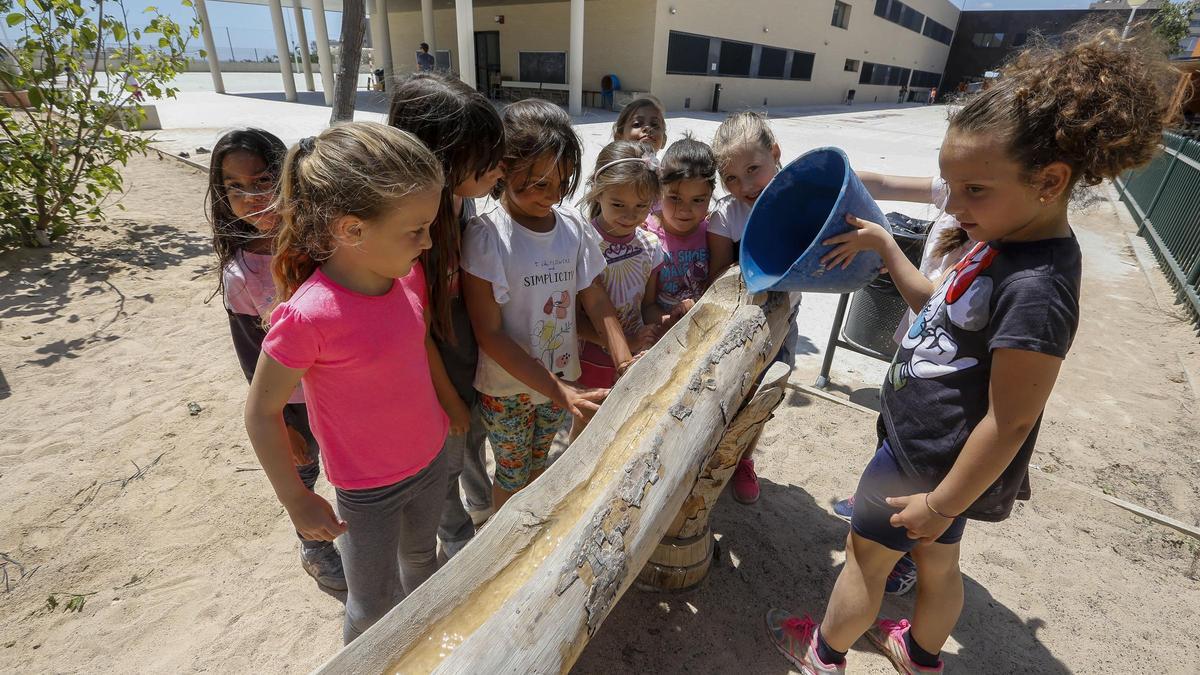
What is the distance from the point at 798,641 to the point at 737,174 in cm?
163

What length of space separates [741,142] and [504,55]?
19.8 metres

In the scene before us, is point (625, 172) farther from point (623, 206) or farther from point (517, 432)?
point (517, 432)

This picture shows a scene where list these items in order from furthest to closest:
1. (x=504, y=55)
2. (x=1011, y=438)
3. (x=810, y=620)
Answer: (x=504, y=55) < (x=810, y=620) < (x=1011, y=438)

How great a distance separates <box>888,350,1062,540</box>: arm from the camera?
3.73 feet

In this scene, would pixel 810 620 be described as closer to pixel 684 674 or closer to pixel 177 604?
pixel 684 674

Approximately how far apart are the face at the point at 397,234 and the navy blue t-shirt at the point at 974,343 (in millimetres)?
1206

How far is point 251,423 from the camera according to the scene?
1191 millimetres

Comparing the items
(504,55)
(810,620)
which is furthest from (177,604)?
(504,55)

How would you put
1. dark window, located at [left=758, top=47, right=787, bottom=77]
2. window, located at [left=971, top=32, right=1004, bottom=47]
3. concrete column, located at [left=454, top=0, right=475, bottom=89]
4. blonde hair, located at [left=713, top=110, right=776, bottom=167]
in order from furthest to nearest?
window, located at [left=971, top=32, right=1004, bottom=47], dark window, located at [left=758, top=47, right=787, bottom=77], concrete column, located at [left=454, top=0, right=475, bottom=89], blonde hair, located at [left=713, top=110, right=776, bottom=167]

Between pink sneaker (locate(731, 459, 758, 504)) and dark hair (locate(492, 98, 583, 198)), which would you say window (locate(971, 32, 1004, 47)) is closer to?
pink sneaker (locate(731, 459, 758, 504))

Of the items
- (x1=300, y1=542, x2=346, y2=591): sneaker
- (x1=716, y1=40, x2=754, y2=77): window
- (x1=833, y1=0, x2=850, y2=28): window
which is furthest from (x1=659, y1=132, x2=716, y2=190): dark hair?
(x1=833, y1=0, x2=850, y2=28): window

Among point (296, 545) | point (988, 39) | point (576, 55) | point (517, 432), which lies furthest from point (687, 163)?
point (988, 39)

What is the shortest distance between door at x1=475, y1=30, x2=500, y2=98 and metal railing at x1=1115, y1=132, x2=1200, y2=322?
1720cm

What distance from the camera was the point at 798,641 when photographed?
1857mm
